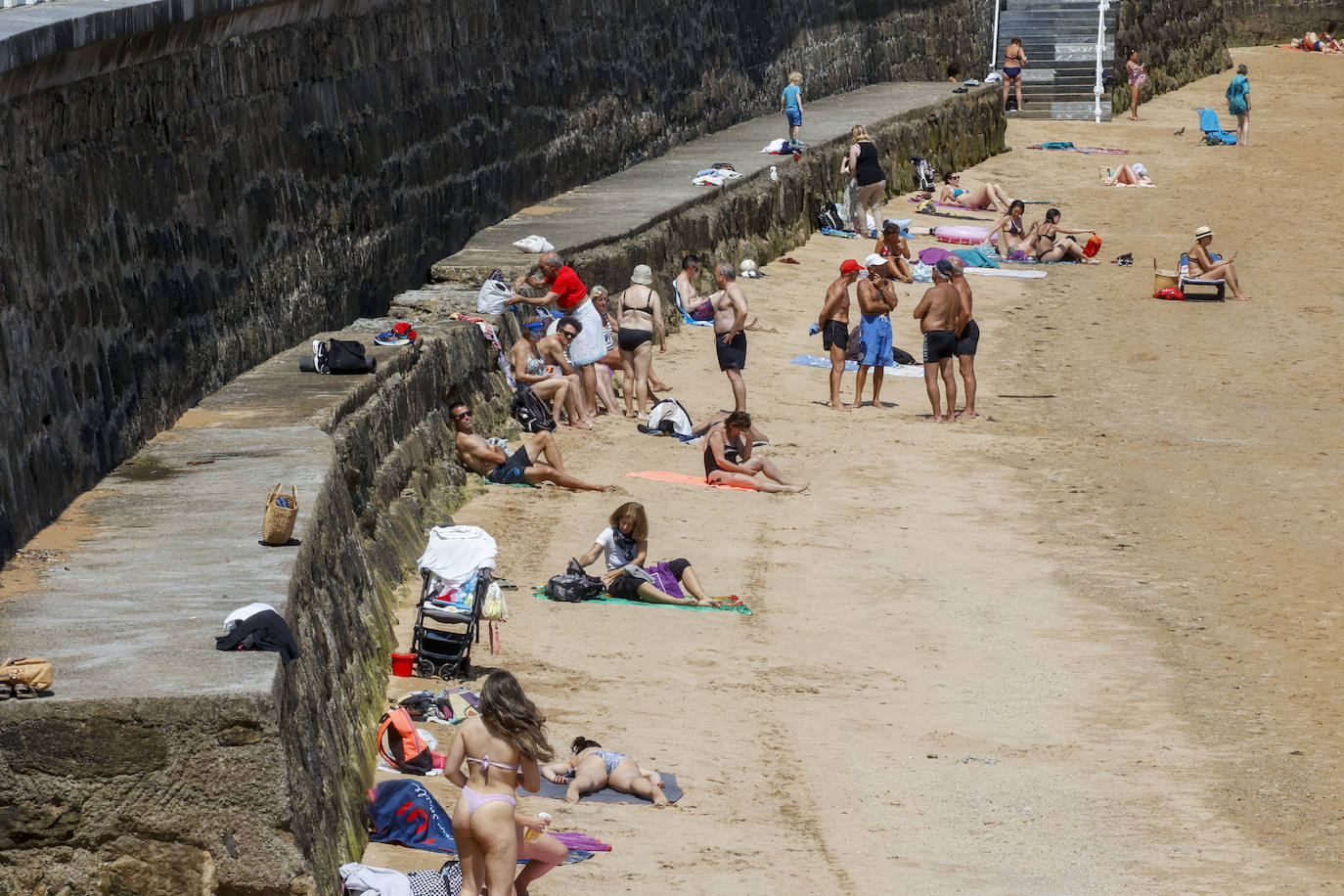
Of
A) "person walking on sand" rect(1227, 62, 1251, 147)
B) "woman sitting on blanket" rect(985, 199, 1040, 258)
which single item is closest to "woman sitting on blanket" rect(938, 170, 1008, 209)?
"woman sitting on blanket" rect(985, 199, 1040, 258)

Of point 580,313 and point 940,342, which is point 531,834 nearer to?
point 580,313

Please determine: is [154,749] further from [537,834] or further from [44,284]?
[44,284]

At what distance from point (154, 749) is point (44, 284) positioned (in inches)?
124

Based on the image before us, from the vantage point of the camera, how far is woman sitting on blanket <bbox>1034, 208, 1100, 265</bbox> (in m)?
23.3

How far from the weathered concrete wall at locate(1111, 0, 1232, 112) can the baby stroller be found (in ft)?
91.3

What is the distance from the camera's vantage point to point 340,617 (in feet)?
26.8

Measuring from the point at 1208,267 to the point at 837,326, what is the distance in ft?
21.7

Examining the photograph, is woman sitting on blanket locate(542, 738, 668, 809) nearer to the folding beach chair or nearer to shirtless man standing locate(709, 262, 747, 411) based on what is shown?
shirtless man standing locate(709, 262, 747, 411)

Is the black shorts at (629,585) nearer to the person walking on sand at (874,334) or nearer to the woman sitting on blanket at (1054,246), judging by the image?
the person walking on sand at (874,334)

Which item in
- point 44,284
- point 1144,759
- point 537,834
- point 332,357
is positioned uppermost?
point 44,284

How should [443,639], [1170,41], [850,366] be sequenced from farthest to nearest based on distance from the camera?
[1170,41], [850,366], [443,639]

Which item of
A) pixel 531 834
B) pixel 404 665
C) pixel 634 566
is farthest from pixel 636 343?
pixel 531 834

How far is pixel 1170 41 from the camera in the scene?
38375 mm

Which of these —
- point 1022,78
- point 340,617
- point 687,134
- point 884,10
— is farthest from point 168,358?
point 1022,78
